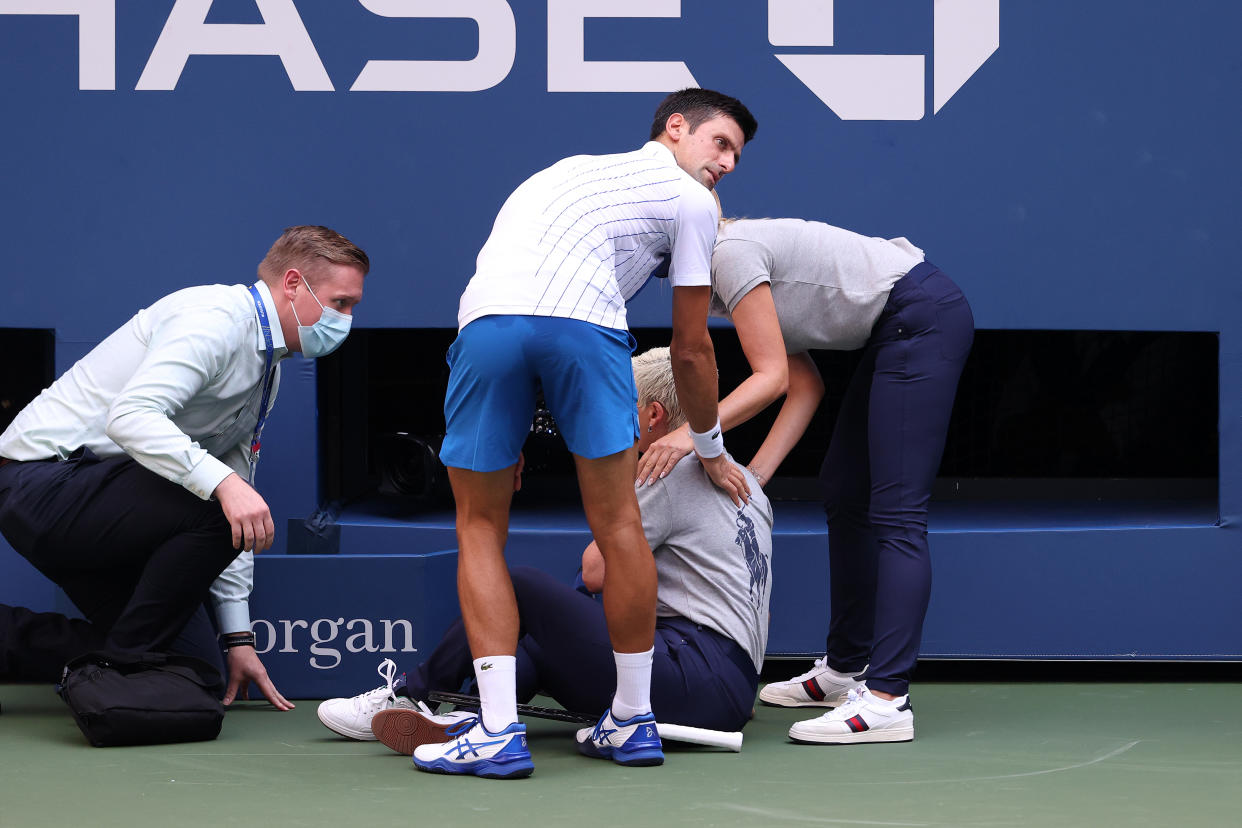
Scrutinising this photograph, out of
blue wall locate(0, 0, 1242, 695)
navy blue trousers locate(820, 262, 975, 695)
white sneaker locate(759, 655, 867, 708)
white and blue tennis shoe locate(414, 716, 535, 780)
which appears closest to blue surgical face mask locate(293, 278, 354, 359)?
blue wall locate(0, 0, 1242, 695)

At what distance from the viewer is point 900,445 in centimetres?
276

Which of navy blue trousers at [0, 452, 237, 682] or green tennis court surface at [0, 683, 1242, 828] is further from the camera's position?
navy blue trousers at [0, 452, 237, 682]

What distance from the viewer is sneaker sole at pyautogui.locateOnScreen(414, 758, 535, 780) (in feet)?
7.34

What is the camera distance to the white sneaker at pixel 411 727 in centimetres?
241

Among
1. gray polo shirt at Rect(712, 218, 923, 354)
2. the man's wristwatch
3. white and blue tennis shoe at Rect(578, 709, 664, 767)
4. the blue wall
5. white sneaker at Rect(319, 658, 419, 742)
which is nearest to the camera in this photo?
white and blue tennis shoe at Rect(578, 709, 664, 767)

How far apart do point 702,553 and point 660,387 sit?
1.20 ft

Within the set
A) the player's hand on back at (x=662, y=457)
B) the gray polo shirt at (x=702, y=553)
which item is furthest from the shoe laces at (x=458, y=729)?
the player's hand on back at (x=662, y=457)

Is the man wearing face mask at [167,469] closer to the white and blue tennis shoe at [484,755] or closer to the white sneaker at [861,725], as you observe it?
the white and blue tennis shoe at [484,755]

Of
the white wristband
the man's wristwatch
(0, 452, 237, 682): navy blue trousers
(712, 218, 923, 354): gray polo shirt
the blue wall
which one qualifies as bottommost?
the man's wristwatch

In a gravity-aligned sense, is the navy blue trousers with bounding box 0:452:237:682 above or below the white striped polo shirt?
below

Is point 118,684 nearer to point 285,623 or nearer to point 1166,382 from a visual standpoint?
point 285,623

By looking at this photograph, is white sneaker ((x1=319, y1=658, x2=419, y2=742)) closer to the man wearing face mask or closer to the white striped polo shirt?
the man wearing face mask

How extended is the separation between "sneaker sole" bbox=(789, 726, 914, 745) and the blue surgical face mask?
1.21 metres

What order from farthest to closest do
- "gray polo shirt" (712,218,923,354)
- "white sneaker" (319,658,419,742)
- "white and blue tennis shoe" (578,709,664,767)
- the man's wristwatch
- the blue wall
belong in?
1. the blue wall
2. the man's wristwatch
3. "gray polo shirt" (712,218,923,354)
4. "white sneaker" (319,658,419,742)
5. "white and blue tennis shoe" (578,709,664,767)
